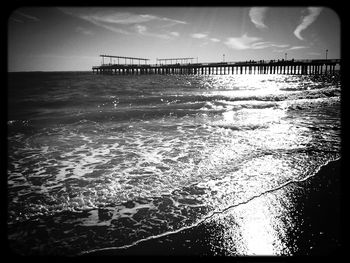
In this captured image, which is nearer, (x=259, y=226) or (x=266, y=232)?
(x=266, y=232)

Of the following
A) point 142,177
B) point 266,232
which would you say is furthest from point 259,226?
point 142,177

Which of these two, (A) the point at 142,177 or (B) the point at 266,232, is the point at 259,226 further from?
(A) the point at 142,177

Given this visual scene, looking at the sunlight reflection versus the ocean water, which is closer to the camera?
the sunlight reflection

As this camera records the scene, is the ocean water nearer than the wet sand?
No

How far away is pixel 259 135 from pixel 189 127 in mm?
2870

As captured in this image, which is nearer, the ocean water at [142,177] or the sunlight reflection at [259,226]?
the sunlight reflection at [259,226]

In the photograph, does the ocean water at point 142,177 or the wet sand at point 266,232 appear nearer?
the wet sand at point 266,232

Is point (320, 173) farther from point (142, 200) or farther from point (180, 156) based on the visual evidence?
point (142, 200)

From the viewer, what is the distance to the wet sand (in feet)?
8.76

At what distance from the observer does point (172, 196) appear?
3979mm

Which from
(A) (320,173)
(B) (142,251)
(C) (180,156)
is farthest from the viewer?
(C) (180,156)

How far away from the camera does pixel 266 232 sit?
2965 millimetres

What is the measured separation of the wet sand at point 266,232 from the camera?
105 inches

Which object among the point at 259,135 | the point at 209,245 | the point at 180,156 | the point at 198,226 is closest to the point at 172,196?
the point at 198,226
